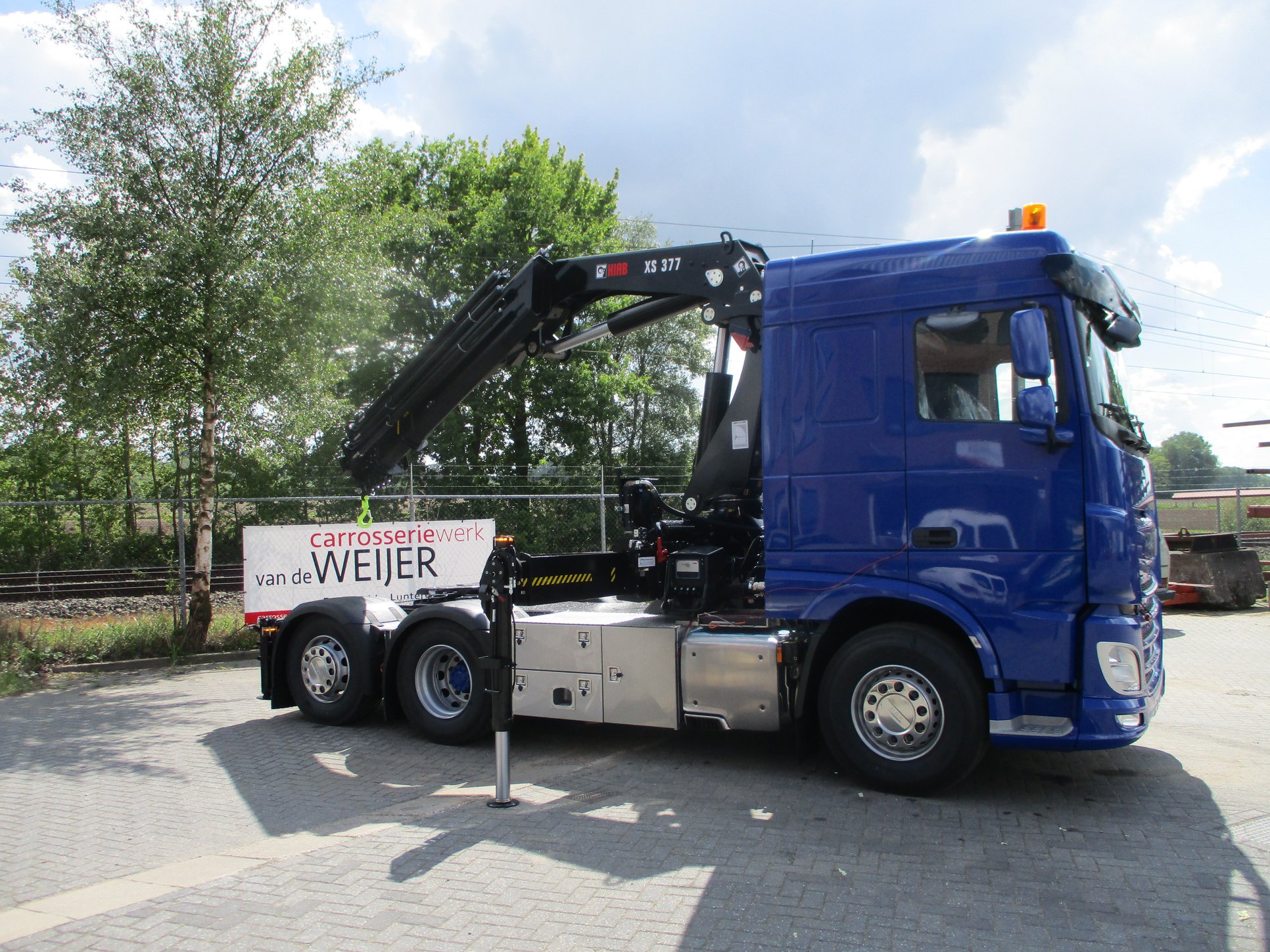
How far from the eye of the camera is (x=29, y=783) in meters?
6.38

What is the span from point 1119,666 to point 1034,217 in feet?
8.85

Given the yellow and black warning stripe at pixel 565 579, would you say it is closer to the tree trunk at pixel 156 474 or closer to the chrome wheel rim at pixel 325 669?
the chrome wheel rim at pixel 325 669

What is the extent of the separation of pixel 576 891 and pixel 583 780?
77.3 inches

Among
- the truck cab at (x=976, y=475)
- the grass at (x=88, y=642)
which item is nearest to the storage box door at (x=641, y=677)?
the truck cab at (x=976, y=475)

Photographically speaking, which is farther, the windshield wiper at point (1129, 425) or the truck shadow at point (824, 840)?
the windshield wiper at point (1129, 425)

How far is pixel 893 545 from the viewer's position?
18.4 feet

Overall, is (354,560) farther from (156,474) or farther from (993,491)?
(156,474)

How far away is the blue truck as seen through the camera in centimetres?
515

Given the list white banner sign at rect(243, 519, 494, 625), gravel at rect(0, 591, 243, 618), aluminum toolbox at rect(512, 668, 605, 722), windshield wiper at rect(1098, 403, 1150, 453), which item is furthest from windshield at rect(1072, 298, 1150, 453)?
gravel at rect(0, 591, 243, 618)

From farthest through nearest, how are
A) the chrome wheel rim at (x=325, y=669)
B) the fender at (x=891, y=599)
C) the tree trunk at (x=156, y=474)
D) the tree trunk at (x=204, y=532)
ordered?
the tree trunk at (x=156, y=474)
the tree trunk at (x=204, y=532)
the chrome wheel rim at (x=325, y=669)
the fender at (x=891, y=599)

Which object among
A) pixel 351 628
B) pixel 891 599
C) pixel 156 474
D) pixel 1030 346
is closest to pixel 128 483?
pixel 156 474

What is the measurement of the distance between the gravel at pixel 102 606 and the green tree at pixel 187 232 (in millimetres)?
2931

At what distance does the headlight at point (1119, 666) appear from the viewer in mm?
5051

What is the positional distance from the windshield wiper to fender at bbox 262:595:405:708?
5.78m
